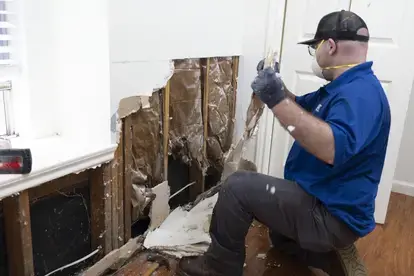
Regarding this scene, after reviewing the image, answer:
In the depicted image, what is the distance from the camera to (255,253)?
1.87 meters

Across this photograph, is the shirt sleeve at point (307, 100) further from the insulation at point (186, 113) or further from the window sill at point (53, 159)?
the window sill at point (53, 159)

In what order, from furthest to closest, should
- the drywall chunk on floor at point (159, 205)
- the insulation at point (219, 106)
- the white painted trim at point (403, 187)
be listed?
the white painted trim at point (403, 187) → the insulation at point (219, 106) → the drywall chunk on floor at point (159, 205)

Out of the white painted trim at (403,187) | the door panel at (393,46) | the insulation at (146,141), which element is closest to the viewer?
the insulation at (146,141)

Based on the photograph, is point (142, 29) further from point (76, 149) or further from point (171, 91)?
point (76, 149)

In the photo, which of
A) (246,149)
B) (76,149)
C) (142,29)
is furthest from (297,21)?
(76,149)

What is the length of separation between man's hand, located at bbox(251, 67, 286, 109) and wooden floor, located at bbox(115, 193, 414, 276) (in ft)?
2.91

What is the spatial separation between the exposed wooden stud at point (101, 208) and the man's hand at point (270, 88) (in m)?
0.68

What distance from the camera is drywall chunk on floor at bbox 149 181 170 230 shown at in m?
1.82

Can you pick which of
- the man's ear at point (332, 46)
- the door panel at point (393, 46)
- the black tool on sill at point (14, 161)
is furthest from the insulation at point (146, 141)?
the door panel at point (393, 46)

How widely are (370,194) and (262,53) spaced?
3.61ft

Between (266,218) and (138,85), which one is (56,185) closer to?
(138,85)

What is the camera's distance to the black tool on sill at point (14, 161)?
1.11 meters

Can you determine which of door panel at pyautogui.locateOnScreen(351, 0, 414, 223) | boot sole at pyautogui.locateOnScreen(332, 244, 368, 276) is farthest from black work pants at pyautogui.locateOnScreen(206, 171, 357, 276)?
door panel at pyautogui.locateOnScreen(351, 0, 414, 223)

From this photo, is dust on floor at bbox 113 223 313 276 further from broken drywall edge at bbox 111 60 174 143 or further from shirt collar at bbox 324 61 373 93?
shirt collar at bbox 324 61 373 93
